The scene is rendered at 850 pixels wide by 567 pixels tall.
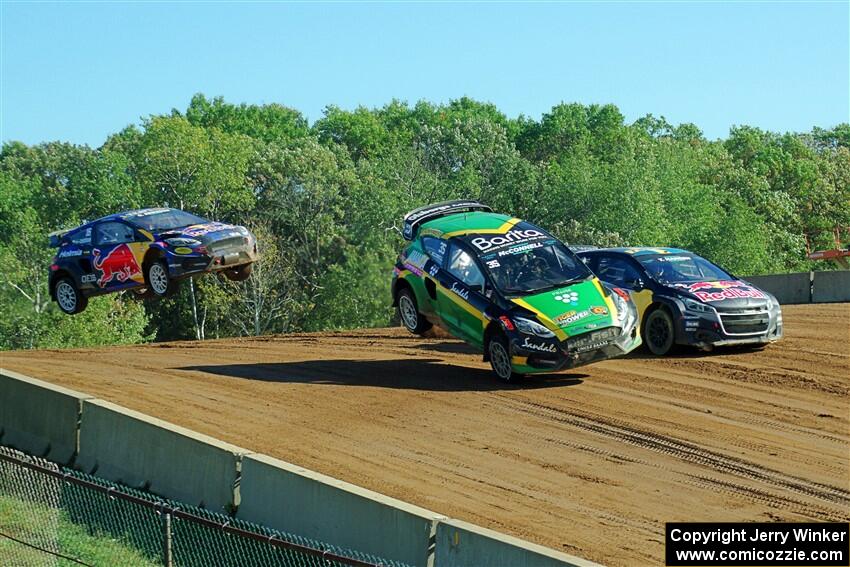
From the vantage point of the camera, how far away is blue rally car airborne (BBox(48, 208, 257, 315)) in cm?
2327

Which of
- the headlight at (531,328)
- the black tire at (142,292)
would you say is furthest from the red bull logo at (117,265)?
the headlight at (531,328)

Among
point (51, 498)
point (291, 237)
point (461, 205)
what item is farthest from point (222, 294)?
point (51, 498)

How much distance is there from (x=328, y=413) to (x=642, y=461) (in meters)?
4.64

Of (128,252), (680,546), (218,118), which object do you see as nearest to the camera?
(680,546)

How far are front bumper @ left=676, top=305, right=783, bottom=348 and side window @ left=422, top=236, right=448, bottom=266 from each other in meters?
3.87

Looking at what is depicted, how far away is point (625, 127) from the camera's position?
97.8m

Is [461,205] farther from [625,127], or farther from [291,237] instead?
[625,127]

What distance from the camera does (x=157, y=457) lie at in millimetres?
14367

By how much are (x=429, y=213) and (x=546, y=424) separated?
17.4 ft

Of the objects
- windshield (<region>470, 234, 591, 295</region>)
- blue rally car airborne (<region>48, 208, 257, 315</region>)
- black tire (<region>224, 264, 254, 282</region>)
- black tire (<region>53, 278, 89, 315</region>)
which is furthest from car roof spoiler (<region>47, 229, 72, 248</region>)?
windshield (<region>470, 234, 591, 295</region>)

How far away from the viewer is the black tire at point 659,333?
1973cm

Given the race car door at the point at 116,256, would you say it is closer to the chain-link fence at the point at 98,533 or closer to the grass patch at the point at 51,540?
the chain-link fence at the point at 98,533

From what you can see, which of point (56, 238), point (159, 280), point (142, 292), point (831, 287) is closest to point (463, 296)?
point (159, 280)

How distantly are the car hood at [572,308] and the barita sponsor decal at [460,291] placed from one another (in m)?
0.84
